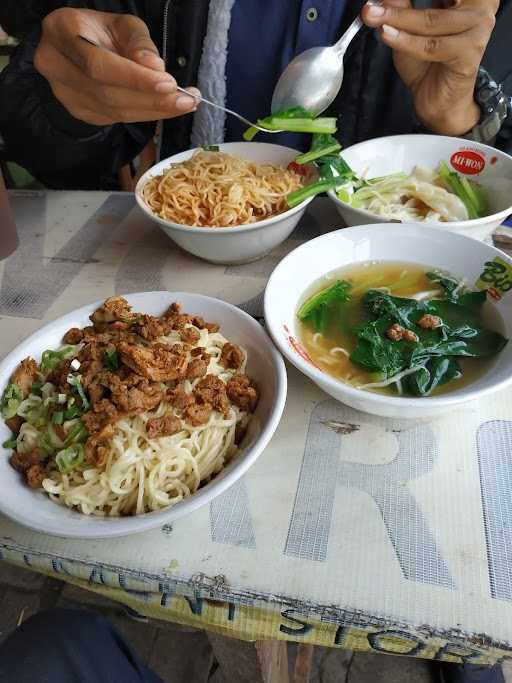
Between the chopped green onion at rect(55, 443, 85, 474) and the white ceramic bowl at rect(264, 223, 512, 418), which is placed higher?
the white ceramic bowl at rect(264, 223, 512, 418)

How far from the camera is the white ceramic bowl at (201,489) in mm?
670

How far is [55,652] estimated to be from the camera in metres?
1.07

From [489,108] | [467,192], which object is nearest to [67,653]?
[467,192]

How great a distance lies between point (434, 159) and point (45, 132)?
1.32 m

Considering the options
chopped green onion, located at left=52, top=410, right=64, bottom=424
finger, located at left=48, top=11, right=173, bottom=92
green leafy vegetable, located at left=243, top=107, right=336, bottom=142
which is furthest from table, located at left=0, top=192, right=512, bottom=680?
finger, located at left=48, top=11, right=173, bottom=92

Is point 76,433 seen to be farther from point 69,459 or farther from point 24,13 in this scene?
point 24,13

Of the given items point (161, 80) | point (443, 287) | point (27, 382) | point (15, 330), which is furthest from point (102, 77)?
point (443, 287)

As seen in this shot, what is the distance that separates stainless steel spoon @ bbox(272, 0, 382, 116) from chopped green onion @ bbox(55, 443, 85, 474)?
3.50 ft

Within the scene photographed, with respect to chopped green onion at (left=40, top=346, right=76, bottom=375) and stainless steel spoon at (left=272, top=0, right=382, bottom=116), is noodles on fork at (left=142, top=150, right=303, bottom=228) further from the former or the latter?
chopped green onion at (left=40, top=346, right=76, bottom=375)

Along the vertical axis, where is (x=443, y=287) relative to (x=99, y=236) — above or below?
above

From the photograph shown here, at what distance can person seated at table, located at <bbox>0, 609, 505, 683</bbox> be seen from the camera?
3.39 feet

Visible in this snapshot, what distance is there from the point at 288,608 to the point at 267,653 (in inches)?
17.4

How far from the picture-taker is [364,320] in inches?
41.6

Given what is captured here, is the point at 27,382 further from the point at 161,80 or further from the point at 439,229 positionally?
the point at 439,229
